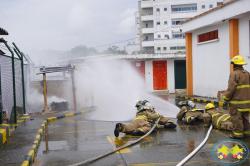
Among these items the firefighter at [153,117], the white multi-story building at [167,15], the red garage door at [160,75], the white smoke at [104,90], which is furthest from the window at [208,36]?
the white multi-story building at [167,15]

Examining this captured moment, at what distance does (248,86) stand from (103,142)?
363 cm

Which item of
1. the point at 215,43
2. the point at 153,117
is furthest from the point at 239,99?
the point at 215,43

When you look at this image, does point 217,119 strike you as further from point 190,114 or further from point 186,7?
point 186,7

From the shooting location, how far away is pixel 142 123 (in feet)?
33.4

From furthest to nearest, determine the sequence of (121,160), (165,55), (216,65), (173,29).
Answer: (173,29) < (165,55) < (216,65) < (121,160)

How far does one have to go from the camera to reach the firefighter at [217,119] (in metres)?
9.89

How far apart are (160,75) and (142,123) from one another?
21257 mm

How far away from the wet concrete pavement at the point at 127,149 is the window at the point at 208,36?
359 inches

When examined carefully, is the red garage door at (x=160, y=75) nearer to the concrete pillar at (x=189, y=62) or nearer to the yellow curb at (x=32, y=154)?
the concrete pillar at (x=189, y=62)

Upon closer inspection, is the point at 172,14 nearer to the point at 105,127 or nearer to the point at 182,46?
the point at 182,46

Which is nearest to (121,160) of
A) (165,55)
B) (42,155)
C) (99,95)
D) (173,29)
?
(42,155)

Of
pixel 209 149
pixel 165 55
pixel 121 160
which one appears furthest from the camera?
pixel 165 55

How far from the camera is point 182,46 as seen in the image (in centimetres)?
6056

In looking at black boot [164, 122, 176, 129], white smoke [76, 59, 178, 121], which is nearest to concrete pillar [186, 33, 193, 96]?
white smoke [76, 59, 178, 121]
